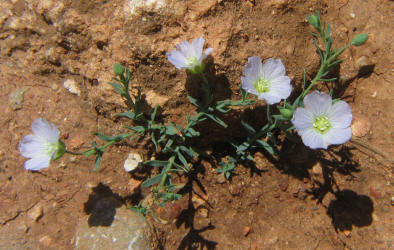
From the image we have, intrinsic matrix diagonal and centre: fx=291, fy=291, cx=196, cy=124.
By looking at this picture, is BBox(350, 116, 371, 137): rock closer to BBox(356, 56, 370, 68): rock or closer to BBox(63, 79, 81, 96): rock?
BBox(356, 56, 370, 68): rock

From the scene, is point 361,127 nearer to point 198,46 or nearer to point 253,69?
point 253,69

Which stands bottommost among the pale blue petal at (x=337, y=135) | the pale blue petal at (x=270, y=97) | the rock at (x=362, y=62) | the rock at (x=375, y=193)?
the rock at (x=375, y=193)

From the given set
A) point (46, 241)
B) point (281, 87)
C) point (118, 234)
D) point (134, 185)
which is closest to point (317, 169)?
point (281, 87)

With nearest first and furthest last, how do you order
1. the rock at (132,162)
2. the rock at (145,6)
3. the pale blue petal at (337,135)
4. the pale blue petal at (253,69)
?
the pale blue petal at (337,135)
the pale blue petal at (253,69)
the rock at (145,6)
the rock at (132,162)

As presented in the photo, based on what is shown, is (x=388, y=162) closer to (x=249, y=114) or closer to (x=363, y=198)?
(x=363, y=198)

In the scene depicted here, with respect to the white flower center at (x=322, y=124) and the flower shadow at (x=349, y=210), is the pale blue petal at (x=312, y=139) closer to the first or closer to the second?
the white flower center at (x=322, y=124)

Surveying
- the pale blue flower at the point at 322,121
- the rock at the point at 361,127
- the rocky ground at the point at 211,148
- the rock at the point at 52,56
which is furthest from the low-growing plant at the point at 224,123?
the rock at the point at 52,56

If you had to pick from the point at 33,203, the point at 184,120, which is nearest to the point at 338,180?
the point at 184,120
